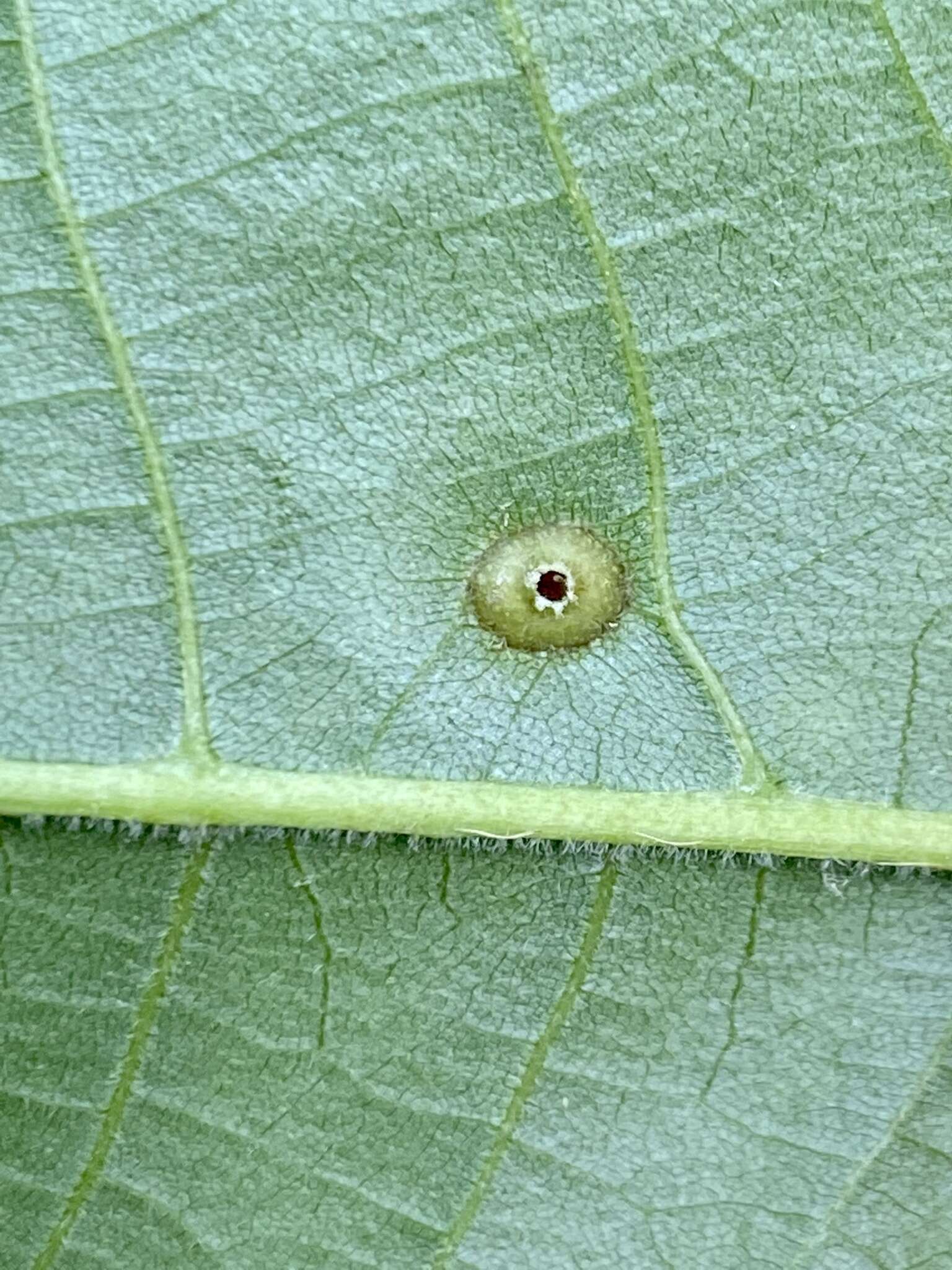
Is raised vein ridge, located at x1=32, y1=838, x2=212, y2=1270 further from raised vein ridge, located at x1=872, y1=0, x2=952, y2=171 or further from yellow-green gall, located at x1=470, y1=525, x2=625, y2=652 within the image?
raised vein ridge, located at x1=872, y1=0, x2=952, y2=171

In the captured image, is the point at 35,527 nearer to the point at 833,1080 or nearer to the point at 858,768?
the point at 858,768

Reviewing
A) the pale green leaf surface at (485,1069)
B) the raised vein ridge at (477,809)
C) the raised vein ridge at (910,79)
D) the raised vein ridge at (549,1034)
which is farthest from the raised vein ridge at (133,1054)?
the raised vein ridge at (910,79)

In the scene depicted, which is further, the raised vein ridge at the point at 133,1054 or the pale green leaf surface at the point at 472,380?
the raised vein ridge at the point at 133,1054

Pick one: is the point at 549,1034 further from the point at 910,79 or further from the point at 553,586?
the point at 910,79

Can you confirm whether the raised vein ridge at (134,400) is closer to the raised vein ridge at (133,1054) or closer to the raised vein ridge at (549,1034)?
the raised vein ridge at (133,1054)

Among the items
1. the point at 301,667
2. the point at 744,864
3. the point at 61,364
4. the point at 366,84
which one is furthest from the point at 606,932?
the point at 366,84

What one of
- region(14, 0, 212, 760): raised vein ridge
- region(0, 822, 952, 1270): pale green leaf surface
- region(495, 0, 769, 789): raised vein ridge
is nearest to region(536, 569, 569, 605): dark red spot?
region(495, 0, 769, 789): raised vein ridge

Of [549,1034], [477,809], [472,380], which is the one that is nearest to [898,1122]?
[549,1034]
